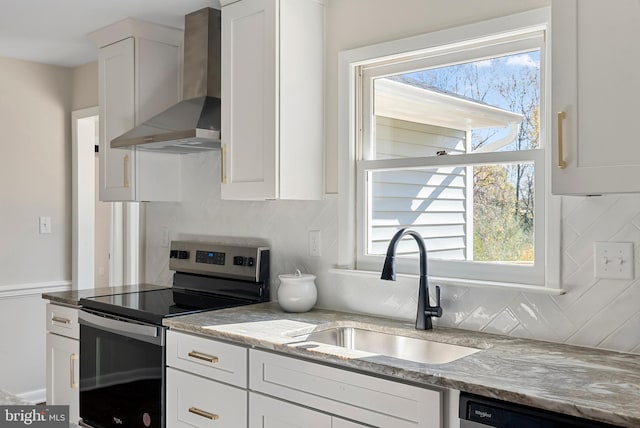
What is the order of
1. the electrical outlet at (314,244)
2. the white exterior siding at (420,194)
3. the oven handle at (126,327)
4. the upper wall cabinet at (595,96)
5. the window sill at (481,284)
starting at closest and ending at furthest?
1. the upper wall cabinet at (595,96)
2. the window sill at (481,284)
3. the white exterior siding at (420,194)
4. the oven handle at (126,327)
5. the electrical outlet at (314,244)

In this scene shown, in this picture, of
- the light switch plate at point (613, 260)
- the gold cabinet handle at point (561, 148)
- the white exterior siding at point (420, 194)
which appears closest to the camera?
the gold cabinet handle at point (561, 148)

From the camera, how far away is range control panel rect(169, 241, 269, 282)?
9.68 feet

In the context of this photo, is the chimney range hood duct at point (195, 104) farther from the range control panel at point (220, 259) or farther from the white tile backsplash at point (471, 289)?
the range control panel at point (220, 259)

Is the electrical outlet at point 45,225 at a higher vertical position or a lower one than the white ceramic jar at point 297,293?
higher

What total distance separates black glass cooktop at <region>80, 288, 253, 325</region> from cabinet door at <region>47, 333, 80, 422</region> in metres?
0.30

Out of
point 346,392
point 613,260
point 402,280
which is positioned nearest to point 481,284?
point 402,280

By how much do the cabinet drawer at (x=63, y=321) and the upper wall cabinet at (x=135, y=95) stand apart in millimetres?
656

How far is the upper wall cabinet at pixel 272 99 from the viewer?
101 inches

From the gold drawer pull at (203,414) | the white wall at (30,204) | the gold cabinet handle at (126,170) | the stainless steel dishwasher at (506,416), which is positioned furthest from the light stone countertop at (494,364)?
the white wall at (30,204)

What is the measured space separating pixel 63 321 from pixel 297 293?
1.37 metres

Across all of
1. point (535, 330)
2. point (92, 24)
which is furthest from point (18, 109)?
point (535, 330)

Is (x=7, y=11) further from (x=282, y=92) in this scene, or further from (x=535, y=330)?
(x=535, y=330)

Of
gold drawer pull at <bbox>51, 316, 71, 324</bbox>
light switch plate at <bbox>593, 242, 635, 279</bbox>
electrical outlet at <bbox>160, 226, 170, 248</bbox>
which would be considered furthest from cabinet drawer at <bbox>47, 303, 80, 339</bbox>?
light switch plate at <bbox>593, 242, 635, 279</bbox>

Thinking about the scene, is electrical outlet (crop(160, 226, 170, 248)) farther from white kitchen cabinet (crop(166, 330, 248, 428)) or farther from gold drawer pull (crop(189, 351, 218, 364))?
gold drawer pull (crop(189, 351, 218, 364))
